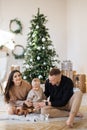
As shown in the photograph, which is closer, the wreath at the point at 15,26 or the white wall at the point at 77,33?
the white wall at the point at 77,33

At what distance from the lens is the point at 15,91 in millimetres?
4105

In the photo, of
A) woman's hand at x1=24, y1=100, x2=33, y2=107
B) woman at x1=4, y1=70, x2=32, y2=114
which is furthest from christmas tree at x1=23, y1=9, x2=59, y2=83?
woman's hand at x1=24, y1=100, x2=33, y2=107

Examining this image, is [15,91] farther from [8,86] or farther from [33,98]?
[33,98]

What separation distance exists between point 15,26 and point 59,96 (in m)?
3.97

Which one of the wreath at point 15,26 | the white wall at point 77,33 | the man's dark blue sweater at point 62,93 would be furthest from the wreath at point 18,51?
the man's dark blue sweater at point 62,93

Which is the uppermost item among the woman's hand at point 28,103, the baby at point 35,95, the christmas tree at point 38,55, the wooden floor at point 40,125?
the christmas tree at point 38,55

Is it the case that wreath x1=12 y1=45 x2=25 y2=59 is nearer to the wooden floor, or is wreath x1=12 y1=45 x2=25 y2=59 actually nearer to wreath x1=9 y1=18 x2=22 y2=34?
wreath x1=9 y1=18 x2=22 y2=34

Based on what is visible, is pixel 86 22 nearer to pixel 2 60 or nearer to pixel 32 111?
pixel 2 60

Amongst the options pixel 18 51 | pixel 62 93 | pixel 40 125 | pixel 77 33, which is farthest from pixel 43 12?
pixel 40 125

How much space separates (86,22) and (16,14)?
1.97 metres

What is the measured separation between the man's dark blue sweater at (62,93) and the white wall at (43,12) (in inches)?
142

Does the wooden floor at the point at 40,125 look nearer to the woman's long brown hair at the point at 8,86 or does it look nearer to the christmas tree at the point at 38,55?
the woman's long brown hair at the point at 8,86

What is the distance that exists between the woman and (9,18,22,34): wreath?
3364mm

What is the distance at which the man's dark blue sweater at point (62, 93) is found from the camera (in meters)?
3.70
